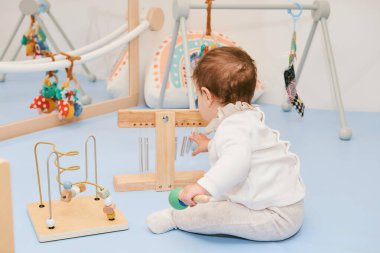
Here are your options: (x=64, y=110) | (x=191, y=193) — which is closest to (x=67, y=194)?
(x=191, y=193)

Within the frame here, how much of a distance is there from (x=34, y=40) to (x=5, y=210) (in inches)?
53.8

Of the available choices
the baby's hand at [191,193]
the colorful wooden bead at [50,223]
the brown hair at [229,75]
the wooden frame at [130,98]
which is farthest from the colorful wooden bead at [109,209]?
the wooden frame at [130,98]

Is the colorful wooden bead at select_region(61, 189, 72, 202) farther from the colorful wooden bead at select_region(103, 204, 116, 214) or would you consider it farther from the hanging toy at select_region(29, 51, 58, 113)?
the hanging toy at select_region(29, 51, 58, 113)

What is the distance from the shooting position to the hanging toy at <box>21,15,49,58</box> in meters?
1.99

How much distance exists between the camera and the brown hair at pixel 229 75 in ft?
3.85

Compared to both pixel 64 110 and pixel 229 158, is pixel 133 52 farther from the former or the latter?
pixel 229 158

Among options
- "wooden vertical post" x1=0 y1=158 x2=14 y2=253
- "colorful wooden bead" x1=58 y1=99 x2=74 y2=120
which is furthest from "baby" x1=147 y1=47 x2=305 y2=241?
"colorful wooden bead" x1=58 y1=99 x2=74 y2=120

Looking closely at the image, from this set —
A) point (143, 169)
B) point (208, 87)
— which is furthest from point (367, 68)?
point (208, 87)

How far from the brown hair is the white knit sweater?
0.03 metres

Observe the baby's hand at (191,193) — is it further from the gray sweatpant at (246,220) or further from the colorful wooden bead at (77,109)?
the colorful wooden bead at (77,109)

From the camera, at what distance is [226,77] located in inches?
46.3

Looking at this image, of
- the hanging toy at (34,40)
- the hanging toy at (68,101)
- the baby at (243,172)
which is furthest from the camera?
the hanging toy at (68,101)

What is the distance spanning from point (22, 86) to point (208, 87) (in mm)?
1116

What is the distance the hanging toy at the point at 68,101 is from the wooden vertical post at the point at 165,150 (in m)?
0.75
